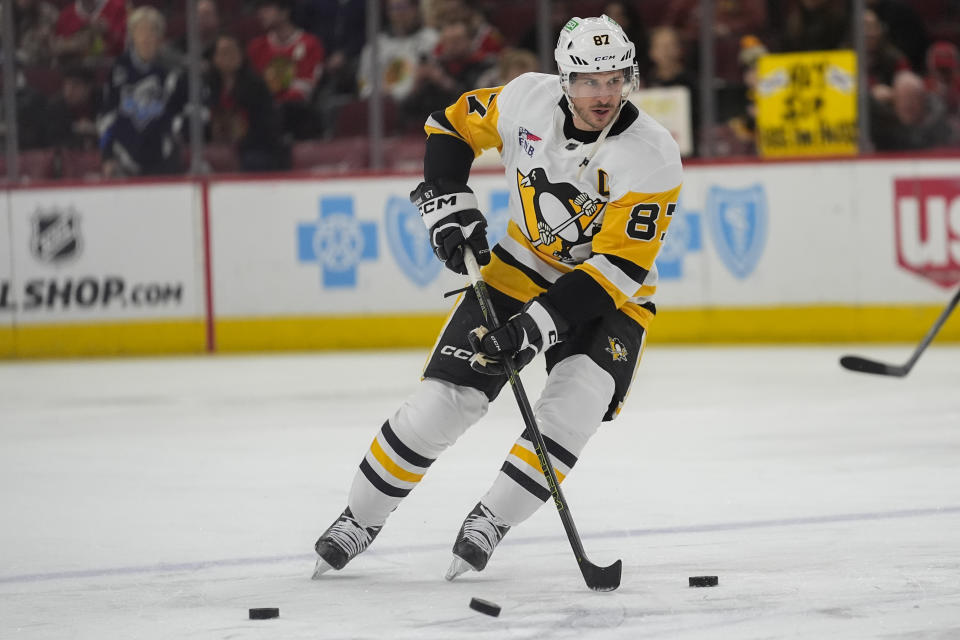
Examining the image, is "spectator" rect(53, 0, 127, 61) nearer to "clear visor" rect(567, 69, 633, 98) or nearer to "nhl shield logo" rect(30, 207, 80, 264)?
"nhl shield logo" rect(30, 207, 80, 264)

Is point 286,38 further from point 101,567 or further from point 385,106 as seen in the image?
point 101,567

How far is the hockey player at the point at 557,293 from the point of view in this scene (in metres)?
3.16

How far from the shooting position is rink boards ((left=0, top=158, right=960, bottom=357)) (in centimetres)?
812

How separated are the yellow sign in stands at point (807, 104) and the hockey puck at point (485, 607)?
5741mm

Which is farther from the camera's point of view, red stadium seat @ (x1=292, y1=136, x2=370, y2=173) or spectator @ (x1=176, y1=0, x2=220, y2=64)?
red stadium seat @ (x1=292, y1=136, x2=370, y2=173)

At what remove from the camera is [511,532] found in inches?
145

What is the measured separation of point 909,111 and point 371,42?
115 inches

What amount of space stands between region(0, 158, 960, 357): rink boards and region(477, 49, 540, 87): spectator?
0.54m

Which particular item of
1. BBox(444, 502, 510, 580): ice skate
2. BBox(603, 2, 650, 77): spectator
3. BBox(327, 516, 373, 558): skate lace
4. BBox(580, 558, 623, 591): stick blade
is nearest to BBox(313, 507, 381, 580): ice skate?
BBox(327, 516, 373, 558): skate lace

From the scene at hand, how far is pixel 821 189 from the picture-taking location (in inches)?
318

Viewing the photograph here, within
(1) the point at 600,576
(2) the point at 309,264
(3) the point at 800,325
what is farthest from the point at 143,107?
(1) the point at 600,576

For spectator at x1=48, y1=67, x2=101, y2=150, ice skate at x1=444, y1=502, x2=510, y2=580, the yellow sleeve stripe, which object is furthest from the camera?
spectator at x1=48, y1=67, x2=101, y2=150

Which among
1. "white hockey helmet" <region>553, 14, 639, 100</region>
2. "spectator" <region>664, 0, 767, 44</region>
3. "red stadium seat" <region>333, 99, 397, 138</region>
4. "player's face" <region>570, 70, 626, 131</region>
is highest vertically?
"spectator" <region>664, 0, 767, 44</region>

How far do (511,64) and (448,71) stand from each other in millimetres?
364
